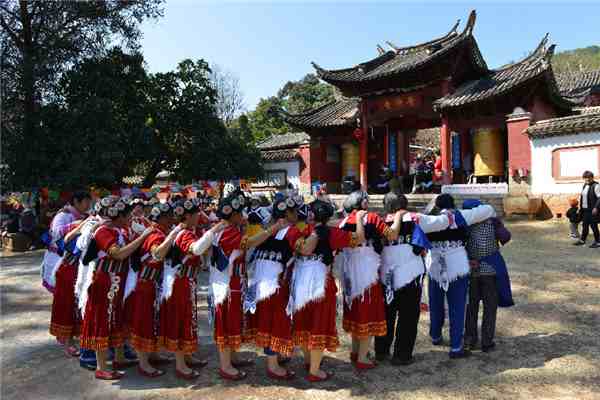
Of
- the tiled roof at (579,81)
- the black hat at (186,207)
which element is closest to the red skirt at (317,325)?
the black hat at (186,207)

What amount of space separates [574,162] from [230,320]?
12.6m

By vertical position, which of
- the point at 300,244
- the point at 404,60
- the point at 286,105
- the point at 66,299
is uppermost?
the point at 286,105

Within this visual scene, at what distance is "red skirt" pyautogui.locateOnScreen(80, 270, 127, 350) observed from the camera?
3906mm

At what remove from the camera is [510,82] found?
14.1m

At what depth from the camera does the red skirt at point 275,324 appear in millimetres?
3693

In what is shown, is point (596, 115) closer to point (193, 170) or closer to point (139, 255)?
point (193, 170)

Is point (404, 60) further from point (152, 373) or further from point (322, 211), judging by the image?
point (152, 373)

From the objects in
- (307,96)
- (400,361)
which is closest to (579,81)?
(307,96)

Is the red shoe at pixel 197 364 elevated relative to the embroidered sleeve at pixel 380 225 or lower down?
lower down

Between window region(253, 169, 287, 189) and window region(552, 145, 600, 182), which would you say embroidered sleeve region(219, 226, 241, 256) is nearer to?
window region(552, 145, 600, 182)

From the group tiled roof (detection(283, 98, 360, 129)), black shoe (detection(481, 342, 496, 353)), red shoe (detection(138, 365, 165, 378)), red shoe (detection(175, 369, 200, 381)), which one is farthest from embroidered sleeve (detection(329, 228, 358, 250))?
tiled roof (detection(283, 98, 360, 129))

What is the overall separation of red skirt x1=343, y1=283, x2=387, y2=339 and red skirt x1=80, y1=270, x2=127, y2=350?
2.23 m

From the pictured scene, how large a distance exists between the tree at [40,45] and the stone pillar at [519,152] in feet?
39.1

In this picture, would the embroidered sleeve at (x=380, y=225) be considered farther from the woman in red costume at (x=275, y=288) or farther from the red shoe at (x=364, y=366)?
the red shoe at (x=364, y=366)
